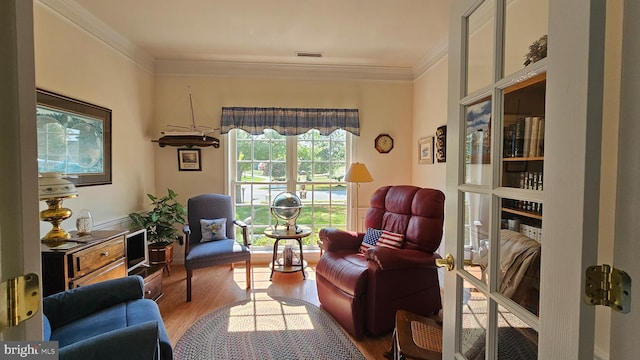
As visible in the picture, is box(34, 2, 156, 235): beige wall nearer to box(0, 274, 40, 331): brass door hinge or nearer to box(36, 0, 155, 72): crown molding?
box(36, 0, 155, 72): crown molding

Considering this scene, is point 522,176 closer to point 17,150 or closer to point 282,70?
point 17,150

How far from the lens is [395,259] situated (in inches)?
86.7

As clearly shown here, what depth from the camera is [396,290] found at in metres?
2.23

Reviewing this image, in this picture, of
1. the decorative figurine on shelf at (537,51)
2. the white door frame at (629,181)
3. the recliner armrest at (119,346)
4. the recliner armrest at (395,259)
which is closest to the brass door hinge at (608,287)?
the white door frame at (629,181)

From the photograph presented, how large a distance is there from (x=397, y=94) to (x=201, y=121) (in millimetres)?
A: 2636

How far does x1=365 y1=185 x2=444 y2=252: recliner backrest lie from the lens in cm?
245

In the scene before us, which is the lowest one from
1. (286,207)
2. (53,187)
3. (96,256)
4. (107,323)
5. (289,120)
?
(107,323)

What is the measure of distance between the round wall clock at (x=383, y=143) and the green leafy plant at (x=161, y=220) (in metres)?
2.62

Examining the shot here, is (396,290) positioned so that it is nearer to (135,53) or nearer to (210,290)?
(210,290)

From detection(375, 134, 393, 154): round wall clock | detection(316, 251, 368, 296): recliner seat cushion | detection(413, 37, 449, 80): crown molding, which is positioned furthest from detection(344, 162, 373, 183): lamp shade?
detection(413, 37, 449, 80): crown molding

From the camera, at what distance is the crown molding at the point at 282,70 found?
371 cm

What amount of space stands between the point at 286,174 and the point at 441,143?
198 cm

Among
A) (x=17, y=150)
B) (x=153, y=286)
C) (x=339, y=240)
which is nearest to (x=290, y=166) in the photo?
(x=339, y=240)

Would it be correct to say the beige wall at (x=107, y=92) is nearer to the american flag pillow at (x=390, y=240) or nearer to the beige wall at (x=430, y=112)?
the american flag pillow at (x=390, y=240)
